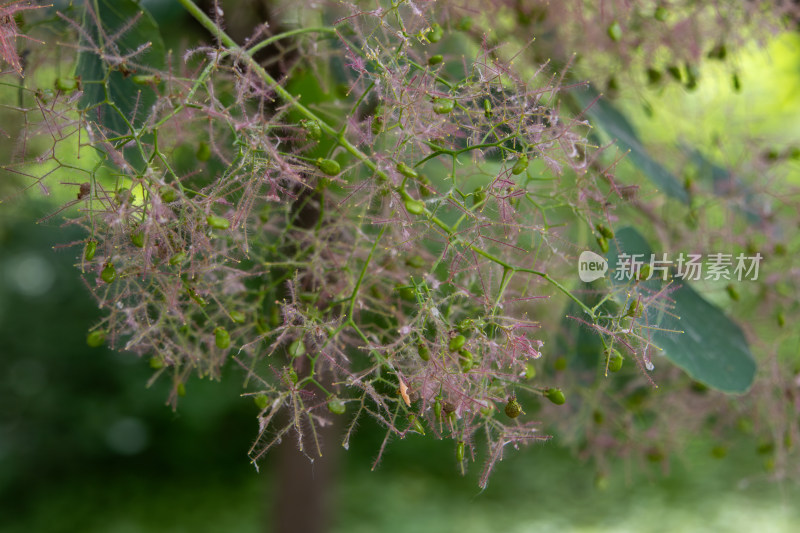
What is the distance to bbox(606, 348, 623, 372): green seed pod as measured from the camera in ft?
2.54

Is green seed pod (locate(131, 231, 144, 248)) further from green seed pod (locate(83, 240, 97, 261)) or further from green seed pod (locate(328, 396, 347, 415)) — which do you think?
green seed pod (locate(328, 396, 347, 415))

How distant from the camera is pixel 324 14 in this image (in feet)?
4.24

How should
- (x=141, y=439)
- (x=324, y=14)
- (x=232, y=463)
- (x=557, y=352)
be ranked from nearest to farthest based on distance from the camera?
(x=324, y=14) < (x=557, y=352) < (x=141, y=439) < (x=232, y=463)

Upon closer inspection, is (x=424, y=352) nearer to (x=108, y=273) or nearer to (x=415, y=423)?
(x=415, y=423)

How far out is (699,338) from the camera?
1.04 metres

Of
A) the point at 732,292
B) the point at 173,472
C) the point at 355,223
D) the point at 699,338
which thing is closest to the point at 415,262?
the point at 355,223

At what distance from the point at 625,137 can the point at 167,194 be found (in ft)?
2.60

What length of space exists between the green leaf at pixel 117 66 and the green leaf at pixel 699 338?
60 centimetres

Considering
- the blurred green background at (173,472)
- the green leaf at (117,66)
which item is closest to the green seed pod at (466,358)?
the green leaf at (117,66)

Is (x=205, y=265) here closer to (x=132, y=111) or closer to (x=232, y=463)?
(x=132, y=111)

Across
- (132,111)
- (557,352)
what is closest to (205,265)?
(132,111)

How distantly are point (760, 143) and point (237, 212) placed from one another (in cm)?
116

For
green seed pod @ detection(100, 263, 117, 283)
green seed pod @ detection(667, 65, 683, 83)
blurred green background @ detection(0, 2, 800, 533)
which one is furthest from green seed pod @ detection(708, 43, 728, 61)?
blurred green background @ detection(0, 2, 800, 533)

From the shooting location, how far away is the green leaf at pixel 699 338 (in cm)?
96
